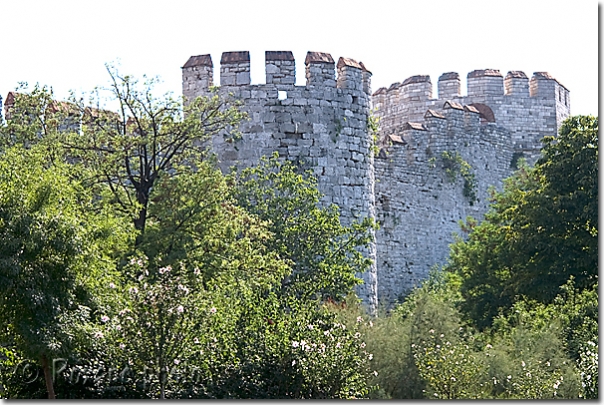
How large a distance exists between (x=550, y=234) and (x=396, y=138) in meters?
4.98

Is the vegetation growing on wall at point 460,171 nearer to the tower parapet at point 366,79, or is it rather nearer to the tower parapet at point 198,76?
the tower parapet at point 366,79

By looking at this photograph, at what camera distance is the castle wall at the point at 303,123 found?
18344mm

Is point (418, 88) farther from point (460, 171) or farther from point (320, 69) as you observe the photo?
point (320, 69)

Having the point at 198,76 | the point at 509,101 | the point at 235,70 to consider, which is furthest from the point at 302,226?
the point at 509,101

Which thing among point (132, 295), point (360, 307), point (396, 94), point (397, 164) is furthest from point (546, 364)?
point (396, 94)

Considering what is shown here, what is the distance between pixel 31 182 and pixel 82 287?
126 centimetres

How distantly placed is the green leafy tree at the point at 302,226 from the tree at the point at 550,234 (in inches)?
92.2

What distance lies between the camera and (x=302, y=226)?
17781mm

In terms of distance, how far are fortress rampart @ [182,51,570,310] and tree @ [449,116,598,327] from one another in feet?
6.35

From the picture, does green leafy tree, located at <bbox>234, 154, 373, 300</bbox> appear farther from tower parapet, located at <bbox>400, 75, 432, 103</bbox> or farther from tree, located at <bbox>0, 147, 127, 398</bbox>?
tower parapet, located at <bbox>400, 75, 432, 103</bbox>

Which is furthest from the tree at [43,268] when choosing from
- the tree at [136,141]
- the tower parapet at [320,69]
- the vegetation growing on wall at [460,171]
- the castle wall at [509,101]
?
the castle wall at [509,101]

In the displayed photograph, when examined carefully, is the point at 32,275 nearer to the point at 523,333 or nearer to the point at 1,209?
the point at 1,209

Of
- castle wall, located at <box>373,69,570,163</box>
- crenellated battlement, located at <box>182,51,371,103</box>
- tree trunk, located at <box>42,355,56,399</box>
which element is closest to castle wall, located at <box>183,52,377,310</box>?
crenellated battlement, located at <box>182,51,371,103</box>

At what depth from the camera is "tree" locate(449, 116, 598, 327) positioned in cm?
1797
